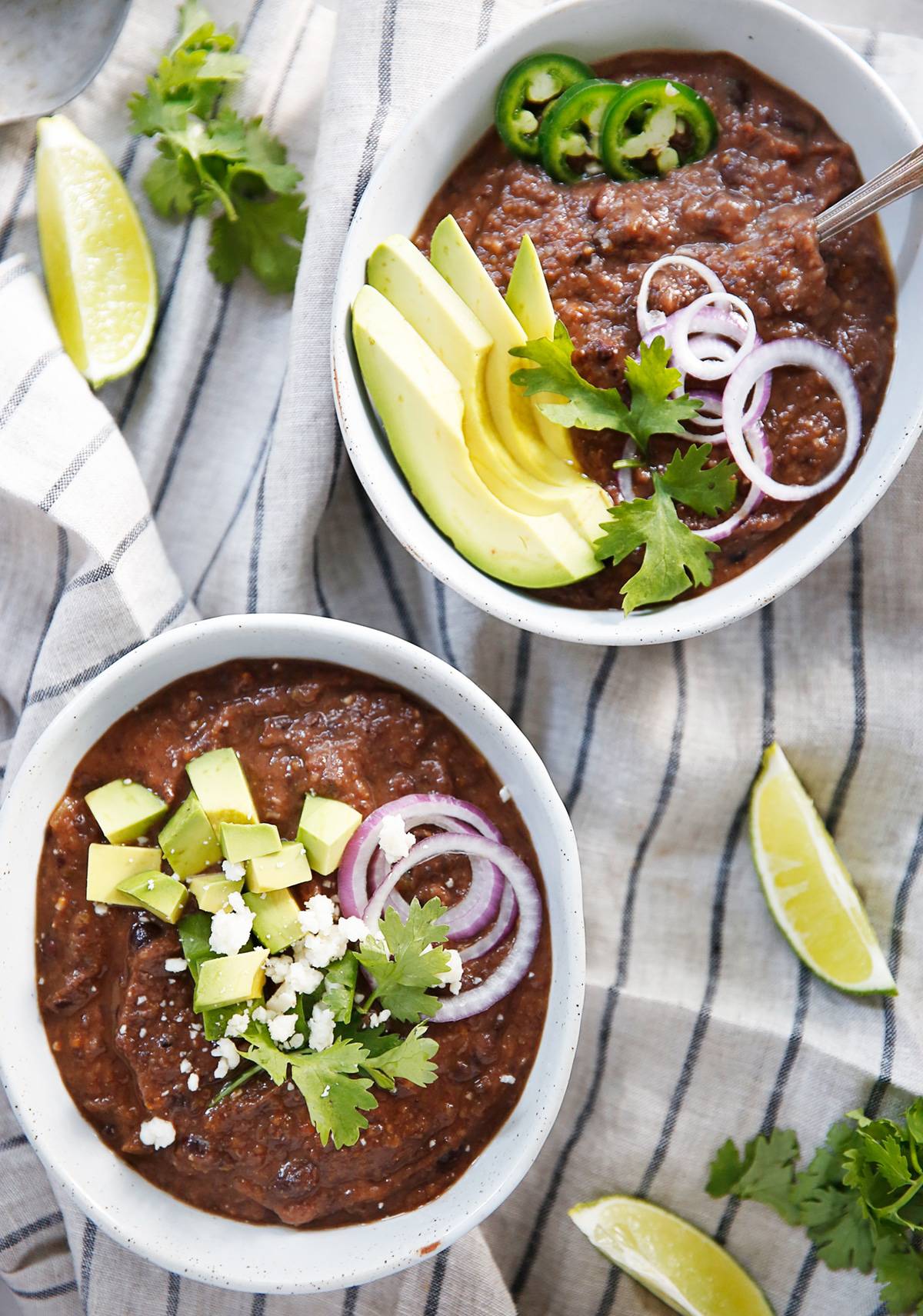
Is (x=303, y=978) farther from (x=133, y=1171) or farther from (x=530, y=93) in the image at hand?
(x=530, y=93)

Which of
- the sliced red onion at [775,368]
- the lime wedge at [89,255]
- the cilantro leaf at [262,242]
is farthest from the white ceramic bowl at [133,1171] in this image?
the cilantro leaf at [262,242]

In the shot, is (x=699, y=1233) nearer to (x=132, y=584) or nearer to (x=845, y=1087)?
(x=845, y=1087)

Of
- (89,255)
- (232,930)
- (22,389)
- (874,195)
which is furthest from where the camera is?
(89,255)

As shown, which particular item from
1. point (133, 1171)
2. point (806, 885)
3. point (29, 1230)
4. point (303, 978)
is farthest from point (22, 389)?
point (806, 885)

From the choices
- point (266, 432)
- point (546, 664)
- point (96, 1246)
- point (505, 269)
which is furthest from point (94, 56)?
point (96, 1246)

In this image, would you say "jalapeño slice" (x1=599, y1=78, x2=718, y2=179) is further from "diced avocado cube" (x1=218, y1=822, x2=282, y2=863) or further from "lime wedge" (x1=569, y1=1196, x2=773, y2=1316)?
"lime wedge" (x1=569, y1=1196, x2=773, y2=1316)

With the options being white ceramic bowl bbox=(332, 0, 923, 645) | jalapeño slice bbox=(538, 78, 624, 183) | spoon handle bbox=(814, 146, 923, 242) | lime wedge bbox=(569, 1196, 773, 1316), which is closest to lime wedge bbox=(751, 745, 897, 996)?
white ceramic bowl bbox=(332, 0, 923, 645)
